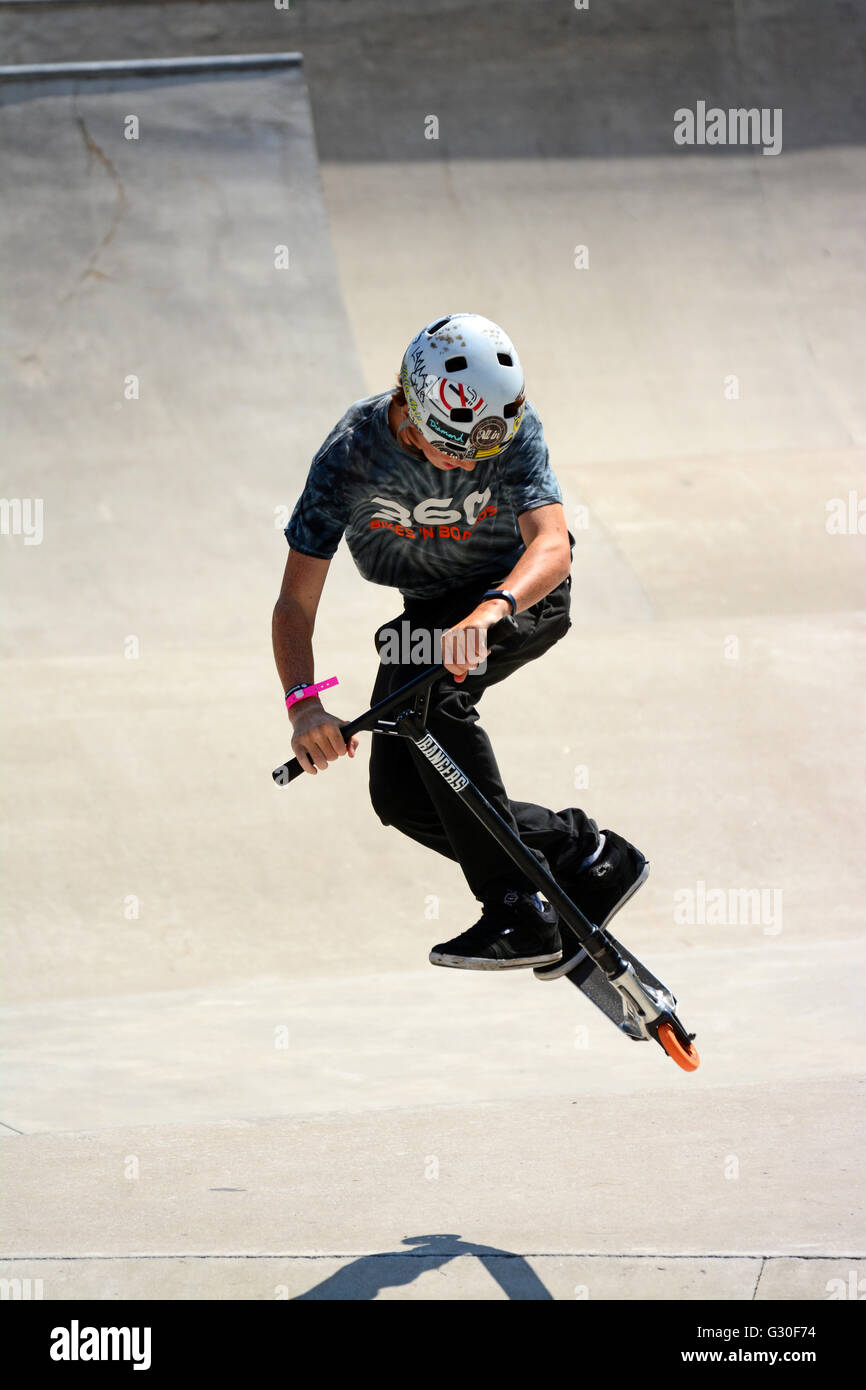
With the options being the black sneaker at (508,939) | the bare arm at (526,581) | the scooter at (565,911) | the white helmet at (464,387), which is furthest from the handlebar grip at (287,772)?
the white helmet at (464,387)

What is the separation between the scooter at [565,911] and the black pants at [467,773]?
8 cm

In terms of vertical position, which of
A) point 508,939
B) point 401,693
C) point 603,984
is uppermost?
point 401,693

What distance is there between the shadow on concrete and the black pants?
0.88 metres

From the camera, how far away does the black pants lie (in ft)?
11.6

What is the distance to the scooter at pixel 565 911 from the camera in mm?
3285

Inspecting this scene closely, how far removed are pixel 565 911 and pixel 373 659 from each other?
4911mm

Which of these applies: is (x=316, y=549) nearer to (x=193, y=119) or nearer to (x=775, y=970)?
(x=775, y=970)

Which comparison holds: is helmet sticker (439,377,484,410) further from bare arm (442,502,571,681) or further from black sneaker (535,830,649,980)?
black sneaker (535,830,649,980)

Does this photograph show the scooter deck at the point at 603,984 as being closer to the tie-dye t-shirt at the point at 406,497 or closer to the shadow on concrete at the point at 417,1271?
the shadow on concrete at the point at 417,1271

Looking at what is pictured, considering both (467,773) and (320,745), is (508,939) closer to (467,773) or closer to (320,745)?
(467,773)

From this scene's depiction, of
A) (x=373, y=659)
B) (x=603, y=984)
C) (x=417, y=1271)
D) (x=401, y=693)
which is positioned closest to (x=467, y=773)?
(x=401, y=693)

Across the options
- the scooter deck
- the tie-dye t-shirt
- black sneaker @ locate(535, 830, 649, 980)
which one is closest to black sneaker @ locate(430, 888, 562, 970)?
the scooter deck

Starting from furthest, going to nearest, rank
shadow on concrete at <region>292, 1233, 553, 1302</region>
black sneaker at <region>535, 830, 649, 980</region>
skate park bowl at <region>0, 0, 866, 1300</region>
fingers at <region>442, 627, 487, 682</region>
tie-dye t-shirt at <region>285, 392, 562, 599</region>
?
1. black sneaker at <region>535, 830, 649, 980</region>
2. skate park bowl at <region>0, 0, 866, 1300</region>
3. tie-dye t-shirt at <region>285, 392, 562, 599</region>
4. fingers at <region>442, 627, 487, 682</region>
5. shadow on concrete at <region>292, 1233, 553, 1302</region>

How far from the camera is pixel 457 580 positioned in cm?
380
